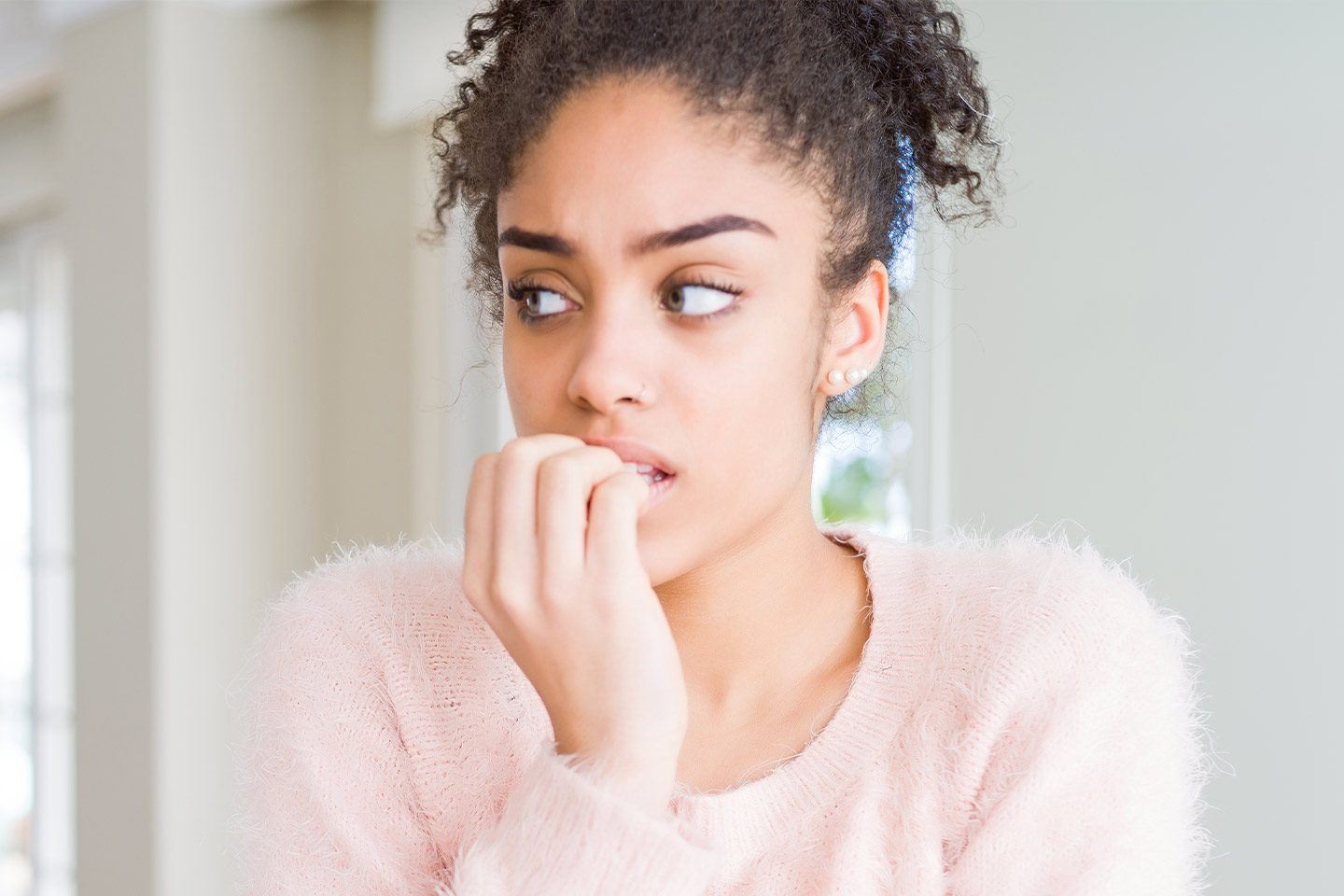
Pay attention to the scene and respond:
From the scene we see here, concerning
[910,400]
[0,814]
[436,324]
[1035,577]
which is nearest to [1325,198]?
[910,400]

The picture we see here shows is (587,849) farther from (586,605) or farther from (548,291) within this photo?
(548,291)

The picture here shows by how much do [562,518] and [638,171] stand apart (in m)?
0.26

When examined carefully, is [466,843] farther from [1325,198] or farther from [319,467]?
[319,467]

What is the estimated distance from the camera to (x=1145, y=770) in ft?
2.99

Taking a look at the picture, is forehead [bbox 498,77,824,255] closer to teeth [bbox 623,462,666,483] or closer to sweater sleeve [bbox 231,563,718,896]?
teeth [bbox 623,462,666,483]

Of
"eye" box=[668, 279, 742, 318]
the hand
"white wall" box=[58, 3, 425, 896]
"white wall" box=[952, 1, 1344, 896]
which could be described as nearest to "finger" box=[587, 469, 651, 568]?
the hand

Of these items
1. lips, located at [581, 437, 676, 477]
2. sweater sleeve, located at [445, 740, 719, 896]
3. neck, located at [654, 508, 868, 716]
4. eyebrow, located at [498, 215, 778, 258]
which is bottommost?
sweater sleeve, located at [445, 740, 719, 896]

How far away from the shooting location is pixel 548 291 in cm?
95

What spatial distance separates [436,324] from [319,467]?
0.54 m

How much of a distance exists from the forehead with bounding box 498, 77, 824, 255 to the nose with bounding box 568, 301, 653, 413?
0.19ft

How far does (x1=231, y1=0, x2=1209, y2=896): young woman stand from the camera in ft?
2.85

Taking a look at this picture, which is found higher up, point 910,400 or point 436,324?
point 436,324

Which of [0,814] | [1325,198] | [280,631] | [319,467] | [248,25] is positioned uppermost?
[248,25]

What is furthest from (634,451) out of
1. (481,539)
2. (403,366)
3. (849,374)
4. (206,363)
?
(206,363)
